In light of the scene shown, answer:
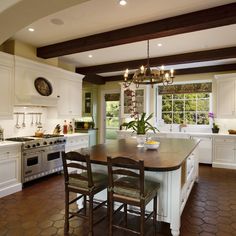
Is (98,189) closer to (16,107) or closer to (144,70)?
(144,70)

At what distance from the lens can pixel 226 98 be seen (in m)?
5.52

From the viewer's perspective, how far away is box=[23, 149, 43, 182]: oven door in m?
3.85

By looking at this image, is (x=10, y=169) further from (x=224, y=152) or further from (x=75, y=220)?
(x=224, y=152)

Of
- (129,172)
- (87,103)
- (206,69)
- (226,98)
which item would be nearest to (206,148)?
(226,98)

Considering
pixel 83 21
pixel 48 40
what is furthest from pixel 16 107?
pixel 83 21

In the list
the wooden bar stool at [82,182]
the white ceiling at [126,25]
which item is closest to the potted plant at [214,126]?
the white ceiling at [126,25]

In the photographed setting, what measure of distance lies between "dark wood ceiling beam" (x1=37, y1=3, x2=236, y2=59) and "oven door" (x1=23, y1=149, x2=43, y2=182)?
6.68 ft

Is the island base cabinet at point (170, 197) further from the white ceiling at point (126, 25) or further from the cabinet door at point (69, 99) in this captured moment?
the cabinet door at point (69, 99)

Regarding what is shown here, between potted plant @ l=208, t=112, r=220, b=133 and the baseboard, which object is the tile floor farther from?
potted plant @ l=208, t=112, r=220, b=133

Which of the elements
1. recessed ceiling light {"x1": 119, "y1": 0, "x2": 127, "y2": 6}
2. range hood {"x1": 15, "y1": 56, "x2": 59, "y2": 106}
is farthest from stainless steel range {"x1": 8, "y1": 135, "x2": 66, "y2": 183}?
recessed ceiling light {"x1": 119, "y1": 0, "x2": 127, "y2": 6}

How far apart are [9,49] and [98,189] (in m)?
3.33

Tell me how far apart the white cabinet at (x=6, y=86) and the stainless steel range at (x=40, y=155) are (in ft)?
1.94

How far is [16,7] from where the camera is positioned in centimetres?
179

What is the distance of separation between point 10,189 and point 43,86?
2198mm
